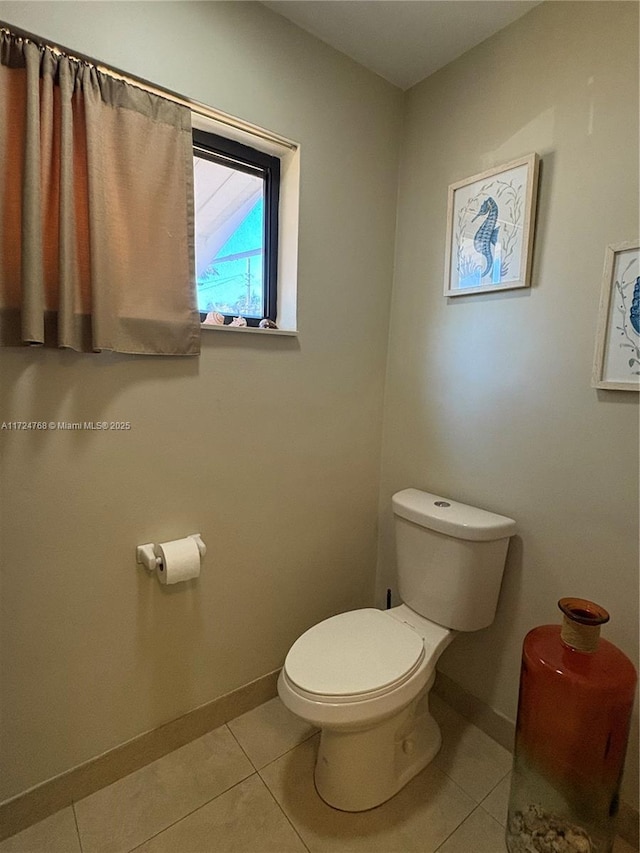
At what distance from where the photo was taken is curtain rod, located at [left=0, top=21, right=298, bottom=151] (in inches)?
40.4

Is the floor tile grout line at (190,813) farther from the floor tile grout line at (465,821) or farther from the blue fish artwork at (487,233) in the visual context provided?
the blue fish artwork at (487,233)

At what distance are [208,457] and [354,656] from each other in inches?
30.1

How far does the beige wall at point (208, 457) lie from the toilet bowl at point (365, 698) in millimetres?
407

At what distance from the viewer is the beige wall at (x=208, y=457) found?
117cm

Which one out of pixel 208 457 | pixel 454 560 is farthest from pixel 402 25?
pixel 454 560

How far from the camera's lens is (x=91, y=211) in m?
1.10

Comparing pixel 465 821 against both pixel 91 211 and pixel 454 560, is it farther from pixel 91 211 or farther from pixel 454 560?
pixel 91 211

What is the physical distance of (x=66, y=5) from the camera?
106 centimetres

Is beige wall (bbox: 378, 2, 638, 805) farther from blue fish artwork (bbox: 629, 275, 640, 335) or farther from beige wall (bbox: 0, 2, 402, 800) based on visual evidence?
beige wall (bbox: 0, 2, 402, 800)

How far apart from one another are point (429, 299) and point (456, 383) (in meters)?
0.35

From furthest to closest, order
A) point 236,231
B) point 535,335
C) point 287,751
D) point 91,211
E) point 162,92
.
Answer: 1. point 236,231
2. point 287,751
3. point 535,335
4. point 162,92
5. point 91,211

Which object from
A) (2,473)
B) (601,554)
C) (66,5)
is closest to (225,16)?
(66,5)

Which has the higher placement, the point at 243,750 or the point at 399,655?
the point at 399,655

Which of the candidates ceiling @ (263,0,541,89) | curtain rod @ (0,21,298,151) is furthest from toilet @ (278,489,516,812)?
ceiling @ (263,0,541,89)
